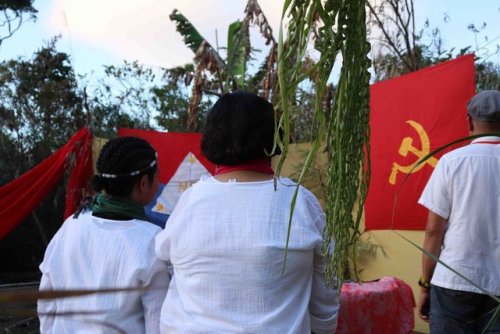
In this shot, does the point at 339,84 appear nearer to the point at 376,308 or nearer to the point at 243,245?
the point at 243,245

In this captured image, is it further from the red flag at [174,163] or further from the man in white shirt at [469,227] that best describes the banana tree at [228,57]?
the man in white shirt at [469,227]

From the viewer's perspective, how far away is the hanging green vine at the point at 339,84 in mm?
547

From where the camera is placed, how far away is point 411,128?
407cm

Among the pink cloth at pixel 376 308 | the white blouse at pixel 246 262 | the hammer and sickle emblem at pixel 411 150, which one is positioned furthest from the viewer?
the hammer and sickle emblem at pixel 411 150

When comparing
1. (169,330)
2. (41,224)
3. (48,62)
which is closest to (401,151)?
(169,330)

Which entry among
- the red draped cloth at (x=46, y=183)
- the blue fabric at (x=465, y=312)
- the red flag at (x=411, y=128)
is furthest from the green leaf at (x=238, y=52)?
the blue fabric at (x=465, y=312)

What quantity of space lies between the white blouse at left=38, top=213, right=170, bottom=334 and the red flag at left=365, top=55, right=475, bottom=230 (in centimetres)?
275

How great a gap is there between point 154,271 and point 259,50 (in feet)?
20.7

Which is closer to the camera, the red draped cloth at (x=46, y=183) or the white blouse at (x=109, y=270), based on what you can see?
the white blouse at (x=109, y=270)

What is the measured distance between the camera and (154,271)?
5.08 ft

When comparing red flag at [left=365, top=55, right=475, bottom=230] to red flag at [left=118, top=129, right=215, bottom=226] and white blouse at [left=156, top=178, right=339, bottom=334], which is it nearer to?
red flag at [left=118, top=129, right=215, bottom=226]

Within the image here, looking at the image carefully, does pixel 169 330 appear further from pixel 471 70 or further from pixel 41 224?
pixel 41 224

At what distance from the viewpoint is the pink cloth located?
255cm

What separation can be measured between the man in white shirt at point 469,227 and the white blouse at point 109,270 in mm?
1085
